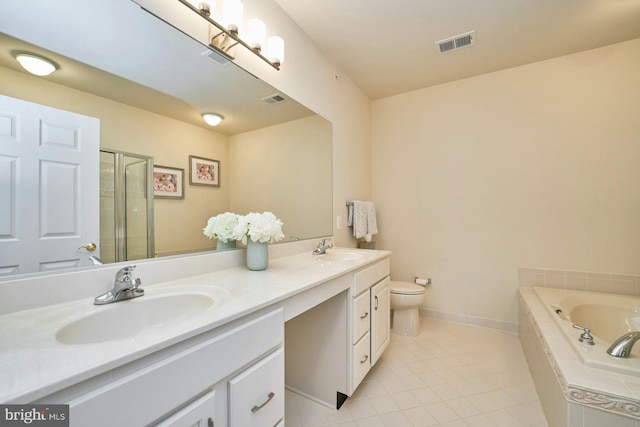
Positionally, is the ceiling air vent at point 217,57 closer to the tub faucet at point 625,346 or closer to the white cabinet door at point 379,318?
the white cabinet door at point 379,318

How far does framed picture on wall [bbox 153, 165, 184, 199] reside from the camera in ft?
3.44

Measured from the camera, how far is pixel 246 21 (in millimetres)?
1434

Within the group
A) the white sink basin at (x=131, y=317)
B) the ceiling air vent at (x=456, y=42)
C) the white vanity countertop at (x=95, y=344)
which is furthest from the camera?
the ceiling air vent at (x=456, y=42)

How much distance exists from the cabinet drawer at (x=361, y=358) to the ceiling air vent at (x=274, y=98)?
1.51m

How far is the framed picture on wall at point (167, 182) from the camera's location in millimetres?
1050

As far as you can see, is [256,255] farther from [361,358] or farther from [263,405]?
[361,358]

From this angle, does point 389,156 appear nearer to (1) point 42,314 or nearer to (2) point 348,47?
(2) point 348,47

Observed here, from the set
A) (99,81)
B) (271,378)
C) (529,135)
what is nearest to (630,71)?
(529,135)

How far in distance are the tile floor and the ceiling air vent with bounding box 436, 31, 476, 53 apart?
239 centimetres

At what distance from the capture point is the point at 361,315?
151 centimetres

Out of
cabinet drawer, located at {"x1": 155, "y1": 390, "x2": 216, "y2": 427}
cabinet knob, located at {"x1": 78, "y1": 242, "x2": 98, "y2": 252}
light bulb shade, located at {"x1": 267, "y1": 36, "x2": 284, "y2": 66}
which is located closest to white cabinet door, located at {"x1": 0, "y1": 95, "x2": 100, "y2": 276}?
cabinet knob, located at {"x1": 78, "y1": 242, "x2": 98, "y2": 252}

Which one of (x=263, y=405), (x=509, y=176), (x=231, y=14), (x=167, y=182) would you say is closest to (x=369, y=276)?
(x=263, y=405)

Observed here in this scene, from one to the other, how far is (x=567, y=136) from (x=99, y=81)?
3.07 meters

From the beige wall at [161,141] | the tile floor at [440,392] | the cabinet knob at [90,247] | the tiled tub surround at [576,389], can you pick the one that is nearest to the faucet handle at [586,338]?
the tiled tub surround at [576,389]
